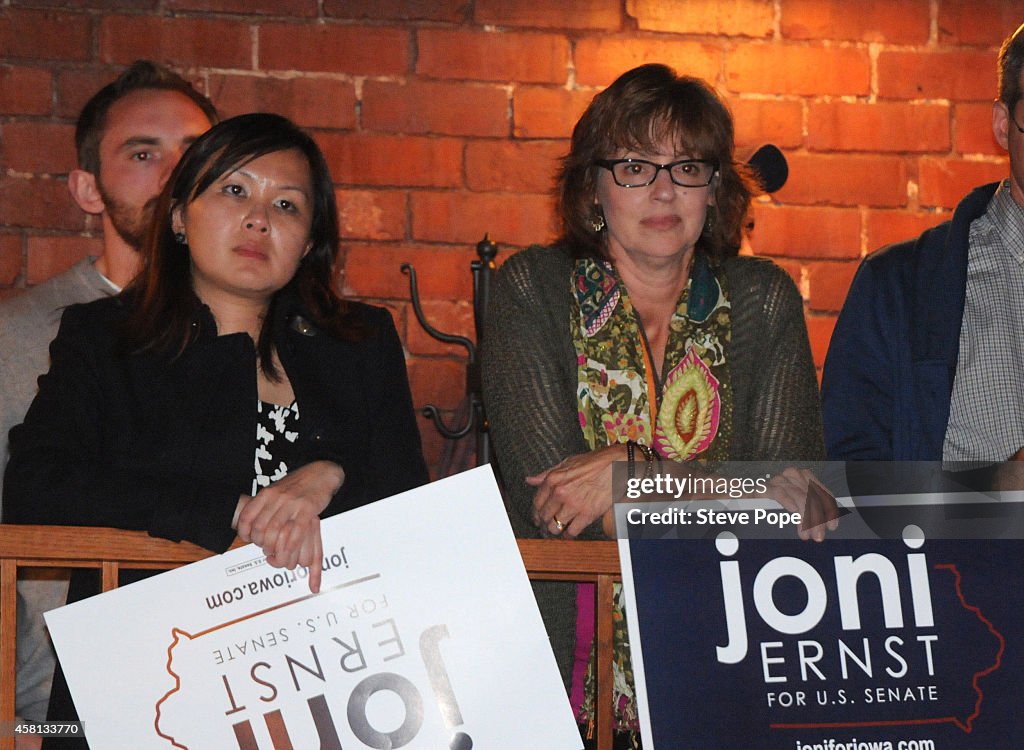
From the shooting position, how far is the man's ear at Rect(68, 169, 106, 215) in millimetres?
2598

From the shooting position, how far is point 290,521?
1494 mm

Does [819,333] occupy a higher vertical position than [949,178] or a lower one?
lower

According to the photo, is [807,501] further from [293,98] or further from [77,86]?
[77,86]

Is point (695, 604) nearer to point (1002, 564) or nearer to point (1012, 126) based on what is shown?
point (1002, 564)

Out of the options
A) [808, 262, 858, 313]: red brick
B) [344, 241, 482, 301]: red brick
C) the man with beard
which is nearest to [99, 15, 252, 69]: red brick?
the man with beard

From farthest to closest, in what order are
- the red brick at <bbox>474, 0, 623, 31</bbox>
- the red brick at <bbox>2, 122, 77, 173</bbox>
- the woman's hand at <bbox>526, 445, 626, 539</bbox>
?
the red brick at <bbox>474, 0, 623, 31</bbox>, the red brick at <bbox>2, 122, 77, 173</bbox>, the woman's hand at <bbox>526, 445, 626, 539</bbox>

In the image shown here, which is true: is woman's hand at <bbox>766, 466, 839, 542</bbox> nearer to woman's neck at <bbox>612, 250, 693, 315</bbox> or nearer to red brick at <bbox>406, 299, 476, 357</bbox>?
woman's neck at <bbox>612, 250, 693, 315</bbox>

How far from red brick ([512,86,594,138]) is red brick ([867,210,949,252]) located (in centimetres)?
78

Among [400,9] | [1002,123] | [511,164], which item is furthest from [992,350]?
[400,9]

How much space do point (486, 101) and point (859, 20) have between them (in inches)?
37.6

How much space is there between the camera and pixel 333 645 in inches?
56.2

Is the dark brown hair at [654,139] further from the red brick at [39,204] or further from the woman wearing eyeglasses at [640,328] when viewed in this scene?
the red brick at [39,204]

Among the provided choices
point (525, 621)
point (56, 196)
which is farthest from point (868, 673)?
point (56, 196)

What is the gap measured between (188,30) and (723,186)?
1.42m
